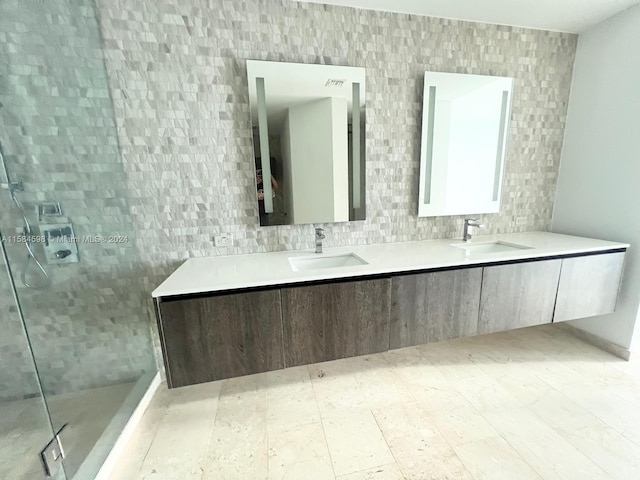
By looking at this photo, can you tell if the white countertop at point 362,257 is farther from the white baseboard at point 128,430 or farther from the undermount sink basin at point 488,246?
the white baseboard at point 128,430

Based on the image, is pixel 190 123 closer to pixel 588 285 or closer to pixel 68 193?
pixel 68 193

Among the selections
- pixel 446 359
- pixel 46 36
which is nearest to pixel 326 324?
pixel 446 359

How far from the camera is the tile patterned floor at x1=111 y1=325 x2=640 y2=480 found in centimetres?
132

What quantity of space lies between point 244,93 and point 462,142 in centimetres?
171

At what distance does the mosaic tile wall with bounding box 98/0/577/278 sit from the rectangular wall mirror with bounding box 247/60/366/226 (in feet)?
0.28

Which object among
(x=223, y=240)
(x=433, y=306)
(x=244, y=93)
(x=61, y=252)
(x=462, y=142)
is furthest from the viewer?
(x=462, y=142)

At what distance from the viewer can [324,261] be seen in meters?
1.94

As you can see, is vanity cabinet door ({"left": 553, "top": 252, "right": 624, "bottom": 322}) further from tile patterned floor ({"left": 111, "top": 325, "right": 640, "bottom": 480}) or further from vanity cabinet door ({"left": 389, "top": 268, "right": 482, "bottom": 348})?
vanity cabinet door ({"left": 389, "top": 268, "right": 482, "bottom": 348})

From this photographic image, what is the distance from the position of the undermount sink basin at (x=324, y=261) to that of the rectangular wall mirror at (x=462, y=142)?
751 mm

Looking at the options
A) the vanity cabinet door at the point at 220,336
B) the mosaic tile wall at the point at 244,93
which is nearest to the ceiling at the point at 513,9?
the mosaic tile wall at the point at 244,93

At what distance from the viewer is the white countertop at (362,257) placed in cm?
143

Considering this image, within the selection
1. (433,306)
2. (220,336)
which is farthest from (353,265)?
(220,336)

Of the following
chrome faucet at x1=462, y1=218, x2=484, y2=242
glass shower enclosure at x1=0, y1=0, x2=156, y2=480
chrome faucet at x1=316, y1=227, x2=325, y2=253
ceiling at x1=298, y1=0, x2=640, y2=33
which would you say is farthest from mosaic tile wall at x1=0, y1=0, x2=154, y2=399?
chrome faucet at x1=462, y1=218, x2=484, y2=242

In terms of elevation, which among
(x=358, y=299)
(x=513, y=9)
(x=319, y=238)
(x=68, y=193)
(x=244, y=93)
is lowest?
(x=358, y=299)
